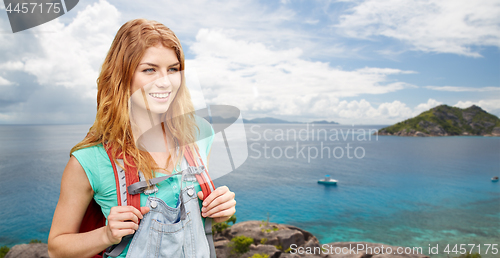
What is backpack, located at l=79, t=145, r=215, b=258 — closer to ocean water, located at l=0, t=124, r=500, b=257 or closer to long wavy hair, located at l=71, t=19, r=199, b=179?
long wavy hair, located at l=71, t=19, r=199, b=179

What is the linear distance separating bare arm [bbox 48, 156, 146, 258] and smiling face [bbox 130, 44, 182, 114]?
40 cm

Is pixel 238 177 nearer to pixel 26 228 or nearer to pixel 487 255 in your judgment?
pixel 26 228

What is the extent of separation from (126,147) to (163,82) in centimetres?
35

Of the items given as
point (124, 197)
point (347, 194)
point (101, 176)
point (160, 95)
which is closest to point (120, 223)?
point (124, 197)

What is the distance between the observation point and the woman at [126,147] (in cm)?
112

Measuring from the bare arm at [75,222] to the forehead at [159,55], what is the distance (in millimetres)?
550

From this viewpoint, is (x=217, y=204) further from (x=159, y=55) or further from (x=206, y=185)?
(x=159, y=55)

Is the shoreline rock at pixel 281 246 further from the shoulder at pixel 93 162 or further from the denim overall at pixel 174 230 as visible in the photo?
the shoulder at pixel 93 162

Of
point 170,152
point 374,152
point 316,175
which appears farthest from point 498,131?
point 170,152

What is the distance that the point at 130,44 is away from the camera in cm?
121

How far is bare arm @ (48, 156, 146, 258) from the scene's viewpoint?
1.09 meters

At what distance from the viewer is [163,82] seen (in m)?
1.25

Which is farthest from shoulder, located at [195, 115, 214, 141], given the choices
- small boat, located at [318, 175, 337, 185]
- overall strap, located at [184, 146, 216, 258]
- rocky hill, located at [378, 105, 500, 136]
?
rocky hill, located at [378, 105, 500, 136]

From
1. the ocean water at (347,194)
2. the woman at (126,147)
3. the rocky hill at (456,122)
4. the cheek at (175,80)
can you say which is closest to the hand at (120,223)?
the woman at (126,147)
